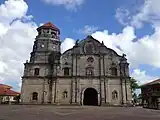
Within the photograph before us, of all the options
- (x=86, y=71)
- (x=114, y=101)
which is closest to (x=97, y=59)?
(x=86, y=71)

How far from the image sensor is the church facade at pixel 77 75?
112ft

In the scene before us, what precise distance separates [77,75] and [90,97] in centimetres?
578

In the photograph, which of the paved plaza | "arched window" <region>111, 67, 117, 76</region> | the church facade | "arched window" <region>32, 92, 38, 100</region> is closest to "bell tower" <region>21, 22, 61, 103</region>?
the church facade

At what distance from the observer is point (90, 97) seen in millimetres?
37594

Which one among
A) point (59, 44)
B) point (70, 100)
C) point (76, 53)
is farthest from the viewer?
point (59, 44)

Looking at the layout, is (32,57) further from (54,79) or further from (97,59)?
(97,59)

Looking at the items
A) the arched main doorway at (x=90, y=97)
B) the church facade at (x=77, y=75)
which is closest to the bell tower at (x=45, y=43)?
the church facade at (x=77, y=75)

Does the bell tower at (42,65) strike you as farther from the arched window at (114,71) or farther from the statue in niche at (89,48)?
the arched window at (114,71)

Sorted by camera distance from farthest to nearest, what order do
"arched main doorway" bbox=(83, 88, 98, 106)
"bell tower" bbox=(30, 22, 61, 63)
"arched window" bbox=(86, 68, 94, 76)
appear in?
1. "bell tower" bbox=(30, 22, 61, 63)
2. "arched main doorway" bbox=(83, 88, 98, 106)
3. "arched window" bbox=(86, 68, 94, 76)

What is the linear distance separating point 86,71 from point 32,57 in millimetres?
10721

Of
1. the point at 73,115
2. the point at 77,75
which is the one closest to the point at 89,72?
the point at 77,75

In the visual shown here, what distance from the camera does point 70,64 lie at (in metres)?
35.8

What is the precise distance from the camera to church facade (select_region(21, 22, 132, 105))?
34.3 metres

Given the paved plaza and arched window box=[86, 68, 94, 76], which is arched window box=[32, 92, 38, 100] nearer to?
arched window box=[86, 68, 94, 76]
